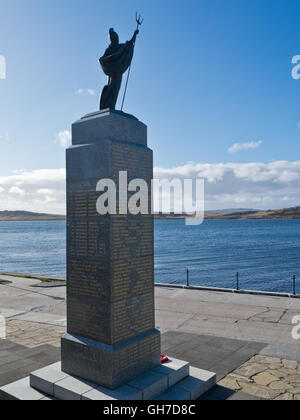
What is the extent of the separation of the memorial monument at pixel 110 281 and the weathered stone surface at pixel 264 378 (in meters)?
0.96

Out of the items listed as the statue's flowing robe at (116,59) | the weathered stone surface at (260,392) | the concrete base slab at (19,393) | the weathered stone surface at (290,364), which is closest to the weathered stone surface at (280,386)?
the weathered stone surface at (260,392)

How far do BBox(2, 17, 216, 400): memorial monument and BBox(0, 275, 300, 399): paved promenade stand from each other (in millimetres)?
1062

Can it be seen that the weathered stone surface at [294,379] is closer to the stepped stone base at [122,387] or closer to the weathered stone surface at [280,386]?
the weathered stone surface at [280,386]

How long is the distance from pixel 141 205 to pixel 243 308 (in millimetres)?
8459

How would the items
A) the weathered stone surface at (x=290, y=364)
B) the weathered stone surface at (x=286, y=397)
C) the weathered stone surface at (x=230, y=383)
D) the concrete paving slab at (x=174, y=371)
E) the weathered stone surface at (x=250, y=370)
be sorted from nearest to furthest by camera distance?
the weathered stone surface at (x=286, y=397), the concrete paving slab at (x=174, y=371), the weathered stone surface at (x=230, y=383), the weathered stone surface at (x=250, y=370), the weathered stone surface at (x=290, y=364)

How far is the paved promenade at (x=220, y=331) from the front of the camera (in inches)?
306

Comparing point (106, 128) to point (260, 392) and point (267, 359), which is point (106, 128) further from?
point (267, 359)

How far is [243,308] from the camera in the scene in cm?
1402

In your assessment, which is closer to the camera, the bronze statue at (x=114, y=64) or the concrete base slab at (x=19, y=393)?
the concrete base slab at (x=19, y=393)

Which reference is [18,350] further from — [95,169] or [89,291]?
[95,169]

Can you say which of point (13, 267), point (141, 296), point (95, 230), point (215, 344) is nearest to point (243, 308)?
point (215, 344)

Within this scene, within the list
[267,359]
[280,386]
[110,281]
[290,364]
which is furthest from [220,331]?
[110,281]
